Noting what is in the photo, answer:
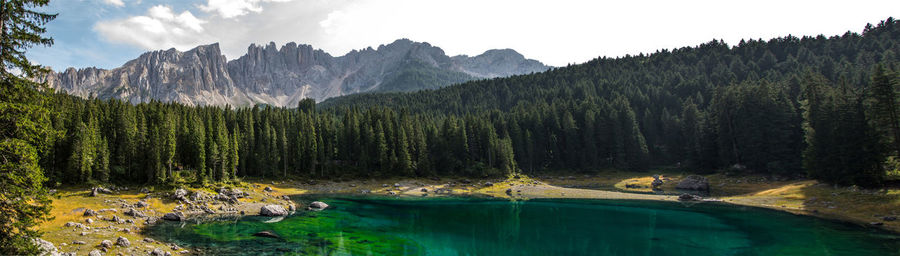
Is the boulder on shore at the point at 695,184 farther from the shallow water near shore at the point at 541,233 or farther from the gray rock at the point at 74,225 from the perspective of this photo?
the gray rock at the point at 74,225

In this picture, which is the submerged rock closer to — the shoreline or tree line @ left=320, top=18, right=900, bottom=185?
the shoreline

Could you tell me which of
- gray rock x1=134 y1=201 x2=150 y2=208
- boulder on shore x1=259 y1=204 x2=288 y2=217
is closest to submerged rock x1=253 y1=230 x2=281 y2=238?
boulder on shore x1=259 y1=204 x2=288 y2=217

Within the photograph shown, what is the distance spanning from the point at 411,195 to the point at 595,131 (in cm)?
6144

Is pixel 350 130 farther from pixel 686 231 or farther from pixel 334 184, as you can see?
pixel 686 231

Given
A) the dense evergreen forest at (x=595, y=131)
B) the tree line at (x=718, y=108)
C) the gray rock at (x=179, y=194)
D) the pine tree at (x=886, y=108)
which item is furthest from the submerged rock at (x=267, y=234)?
the pine tree at (x=886, y=108)

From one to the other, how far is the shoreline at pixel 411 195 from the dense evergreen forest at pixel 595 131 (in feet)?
18.3

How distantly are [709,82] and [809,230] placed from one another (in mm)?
113169

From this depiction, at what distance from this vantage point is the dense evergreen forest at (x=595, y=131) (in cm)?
5712

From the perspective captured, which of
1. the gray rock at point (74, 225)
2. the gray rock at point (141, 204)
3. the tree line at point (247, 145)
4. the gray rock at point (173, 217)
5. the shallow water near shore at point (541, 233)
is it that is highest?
the tree line at point (247, 145)

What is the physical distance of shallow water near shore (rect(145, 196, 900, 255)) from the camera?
3184 centimetres

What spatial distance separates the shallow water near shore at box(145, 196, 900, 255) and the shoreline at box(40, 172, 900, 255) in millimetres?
3362

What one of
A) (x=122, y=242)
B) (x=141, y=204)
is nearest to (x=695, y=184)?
(x=122, y=242)

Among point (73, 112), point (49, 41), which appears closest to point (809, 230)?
point (49, 41)

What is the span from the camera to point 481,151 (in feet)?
351
